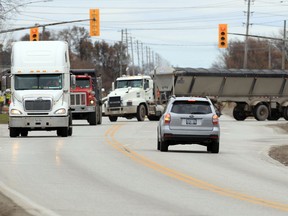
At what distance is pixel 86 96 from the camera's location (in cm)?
4784

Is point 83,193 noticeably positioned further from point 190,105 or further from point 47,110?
point 47,110

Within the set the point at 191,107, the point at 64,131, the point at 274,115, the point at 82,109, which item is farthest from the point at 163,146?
the point at 274,115

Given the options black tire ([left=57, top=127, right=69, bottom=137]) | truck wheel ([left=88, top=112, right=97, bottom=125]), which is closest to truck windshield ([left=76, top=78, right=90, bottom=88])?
truck wheel ([left=88, top=112, right=97, bottom=125])

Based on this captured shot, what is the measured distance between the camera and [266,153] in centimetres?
2833

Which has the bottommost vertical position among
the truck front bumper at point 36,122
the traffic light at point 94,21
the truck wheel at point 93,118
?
the truck wheel at point 93,118

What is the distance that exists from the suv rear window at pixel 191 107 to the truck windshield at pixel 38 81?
31.0ft

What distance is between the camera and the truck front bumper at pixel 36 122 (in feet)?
112

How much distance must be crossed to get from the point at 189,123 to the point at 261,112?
33.0 metres

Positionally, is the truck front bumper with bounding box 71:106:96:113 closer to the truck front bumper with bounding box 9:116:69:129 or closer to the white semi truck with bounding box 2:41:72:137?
the white semi truck with bounding box 2:41:72:137

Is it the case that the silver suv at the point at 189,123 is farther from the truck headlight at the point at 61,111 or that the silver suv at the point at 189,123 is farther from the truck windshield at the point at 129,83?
the truck windshield at the point at 129,83

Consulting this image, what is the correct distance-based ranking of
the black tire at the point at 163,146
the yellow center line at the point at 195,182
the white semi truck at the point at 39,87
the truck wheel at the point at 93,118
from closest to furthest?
the yellow center line at the point at 195,182 < the black tire at the point at 163,146 < the white semi truck at the point at 39,87 < the truck wheel at the point at 93,118

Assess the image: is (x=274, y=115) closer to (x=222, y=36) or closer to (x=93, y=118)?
(x=222, y=36)

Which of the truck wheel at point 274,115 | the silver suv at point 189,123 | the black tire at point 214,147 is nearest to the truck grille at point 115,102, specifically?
the truck wheel at point 274,115

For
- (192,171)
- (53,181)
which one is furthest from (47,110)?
(53,181)
